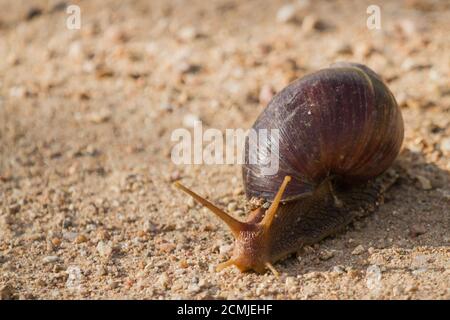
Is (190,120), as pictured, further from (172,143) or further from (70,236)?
(70,236)

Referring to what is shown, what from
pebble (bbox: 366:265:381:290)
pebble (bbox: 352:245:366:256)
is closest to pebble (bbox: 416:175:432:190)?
pebble (bbox: 352:245:366:256)

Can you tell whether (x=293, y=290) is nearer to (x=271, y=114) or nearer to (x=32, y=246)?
(x=271, y=114)

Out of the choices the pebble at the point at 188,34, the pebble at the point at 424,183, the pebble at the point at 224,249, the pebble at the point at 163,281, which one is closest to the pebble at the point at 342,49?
the pebble at the point at 188,34

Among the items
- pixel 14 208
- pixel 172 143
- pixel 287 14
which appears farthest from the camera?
pixel 287 14

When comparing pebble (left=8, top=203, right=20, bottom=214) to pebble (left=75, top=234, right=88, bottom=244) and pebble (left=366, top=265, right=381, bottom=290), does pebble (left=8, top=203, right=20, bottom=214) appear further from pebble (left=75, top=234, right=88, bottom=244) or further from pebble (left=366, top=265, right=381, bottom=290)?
pebble (left=366, top=265, right=381, bottom=290)

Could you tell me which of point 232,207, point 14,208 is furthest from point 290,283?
point 14,208

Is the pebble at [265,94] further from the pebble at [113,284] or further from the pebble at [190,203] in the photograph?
the pebble at [113,284]

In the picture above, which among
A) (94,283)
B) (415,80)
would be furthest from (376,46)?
(94,283)
